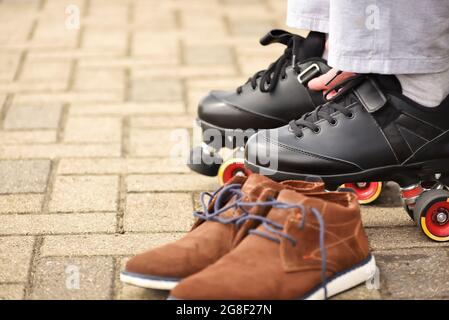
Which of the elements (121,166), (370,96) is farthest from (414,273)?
(121,166)

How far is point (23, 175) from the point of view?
2.38 m

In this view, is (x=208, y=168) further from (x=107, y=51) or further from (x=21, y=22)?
(x=21, y=22)

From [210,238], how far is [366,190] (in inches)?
24.5

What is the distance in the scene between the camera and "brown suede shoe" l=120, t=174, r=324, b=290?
5.23 feet

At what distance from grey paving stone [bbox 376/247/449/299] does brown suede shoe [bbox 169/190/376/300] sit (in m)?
0.08

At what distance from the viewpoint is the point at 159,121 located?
2830mm

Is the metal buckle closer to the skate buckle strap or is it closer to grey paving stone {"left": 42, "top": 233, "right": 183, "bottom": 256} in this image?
the skate buckle strap

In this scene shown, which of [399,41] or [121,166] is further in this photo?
[121,166]

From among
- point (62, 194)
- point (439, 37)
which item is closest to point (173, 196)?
point (62, 194)

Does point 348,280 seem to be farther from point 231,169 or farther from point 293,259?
point 231,169

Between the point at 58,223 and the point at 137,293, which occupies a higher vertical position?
the point at 137,293

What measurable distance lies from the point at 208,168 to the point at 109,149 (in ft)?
1.55

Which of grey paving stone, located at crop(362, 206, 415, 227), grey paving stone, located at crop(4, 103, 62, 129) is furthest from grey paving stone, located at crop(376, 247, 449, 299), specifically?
grey paving stone, located at crop(4, 103, 62, 129)

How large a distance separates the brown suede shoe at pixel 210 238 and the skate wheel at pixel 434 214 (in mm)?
288
